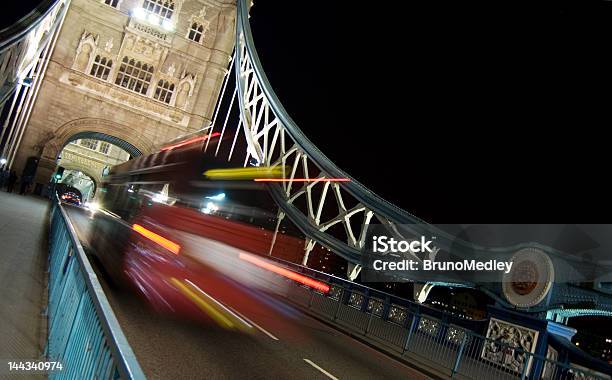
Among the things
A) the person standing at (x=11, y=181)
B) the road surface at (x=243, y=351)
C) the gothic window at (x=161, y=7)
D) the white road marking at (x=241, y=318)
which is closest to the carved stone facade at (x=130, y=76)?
the gothic window at (x=161, y=7)

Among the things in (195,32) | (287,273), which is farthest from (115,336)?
(195,32)

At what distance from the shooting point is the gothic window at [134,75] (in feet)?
135

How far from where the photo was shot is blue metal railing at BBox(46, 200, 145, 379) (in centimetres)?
262

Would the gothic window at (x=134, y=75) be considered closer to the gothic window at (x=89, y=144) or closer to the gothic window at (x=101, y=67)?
the gothic window at (x=101, y=67)

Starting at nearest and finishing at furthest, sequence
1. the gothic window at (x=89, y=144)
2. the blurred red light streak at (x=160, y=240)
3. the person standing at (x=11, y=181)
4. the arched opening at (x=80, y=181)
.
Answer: the blurred red light streak at (x=160, y=240)
the person standing at (x=11, y=181)
the gothic window at (x=89, y=144)
the arched opening at (x=80, y=181)

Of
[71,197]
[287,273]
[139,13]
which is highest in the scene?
[139,13]

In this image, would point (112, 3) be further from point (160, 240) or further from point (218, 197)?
point (218, 197)

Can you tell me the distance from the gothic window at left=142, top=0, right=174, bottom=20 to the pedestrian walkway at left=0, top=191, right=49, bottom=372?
34.3 m

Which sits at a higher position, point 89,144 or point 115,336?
point 89,144

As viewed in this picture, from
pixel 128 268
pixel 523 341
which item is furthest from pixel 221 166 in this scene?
pixel 523 341

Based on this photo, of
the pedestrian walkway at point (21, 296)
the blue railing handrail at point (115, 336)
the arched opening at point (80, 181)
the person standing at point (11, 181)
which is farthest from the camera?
the arched opening at point (80, 181)

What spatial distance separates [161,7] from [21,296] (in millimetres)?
40815

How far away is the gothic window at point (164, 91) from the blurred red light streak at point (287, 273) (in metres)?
29.5

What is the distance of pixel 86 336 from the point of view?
3619mm
